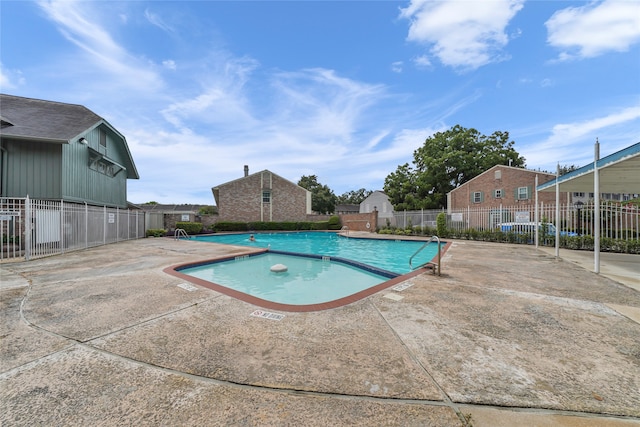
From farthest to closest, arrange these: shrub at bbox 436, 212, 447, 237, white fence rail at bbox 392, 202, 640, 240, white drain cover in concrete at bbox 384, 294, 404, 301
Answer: shrub at bbox 436, 212, 447, 237 → white fence rail at bbox 392, 202, 640, 240 → white drain cover in concrete at bbox 384, 294, 404, 301

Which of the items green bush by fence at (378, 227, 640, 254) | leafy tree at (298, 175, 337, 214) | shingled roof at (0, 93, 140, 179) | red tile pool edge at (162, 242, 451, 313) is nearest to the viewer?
red tile pool edge at (162, 242, 451, 313)

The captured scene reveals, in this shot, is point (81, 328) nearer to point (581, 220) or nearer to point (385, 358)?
point (385, 358)

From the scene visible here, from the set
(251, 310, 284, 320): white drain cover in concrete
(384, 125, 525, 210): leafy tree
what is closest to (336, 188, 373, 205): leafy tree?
(384, 125, 525, 210): leafy tree

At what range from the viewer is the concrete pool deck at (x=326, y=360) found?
1.62 meters

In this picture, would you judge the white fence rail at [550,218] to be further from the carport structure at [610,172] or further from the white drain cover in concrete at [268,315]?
the white drain cover in concrete at [268,315]

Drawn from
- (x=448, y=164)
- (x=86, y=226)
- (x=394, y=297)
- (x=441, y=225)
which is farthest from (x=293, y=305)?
(x=448, y=164)

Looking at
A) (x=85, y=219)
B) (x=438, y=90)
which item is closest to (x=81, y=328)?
(x=85, y=219)

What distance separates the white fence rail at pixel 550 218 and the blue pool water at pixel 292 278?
302 inches

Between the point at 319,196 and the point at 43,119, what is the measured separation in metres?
36.3

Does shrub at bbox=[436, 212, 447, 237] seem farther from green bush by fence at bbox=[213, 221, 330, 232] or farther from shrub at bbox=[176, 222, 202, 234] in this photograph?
shrub at bbox=[176, 222, 202, 234]

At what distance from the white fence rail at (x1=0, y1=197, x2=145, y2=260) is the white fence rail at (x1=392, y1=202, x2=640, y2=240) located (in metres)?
18.5

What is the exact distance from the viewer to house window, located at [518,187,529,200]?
20.6 m

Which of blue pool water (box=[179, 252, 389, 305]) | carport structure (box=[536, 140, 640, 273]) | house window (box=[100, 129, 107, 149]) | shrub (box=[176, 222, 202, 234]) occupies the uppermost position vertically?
house window (box=[100, 129, 107, 149])

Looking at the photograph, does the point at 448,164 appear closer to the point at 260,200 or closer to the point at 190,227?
the point at 260,200
